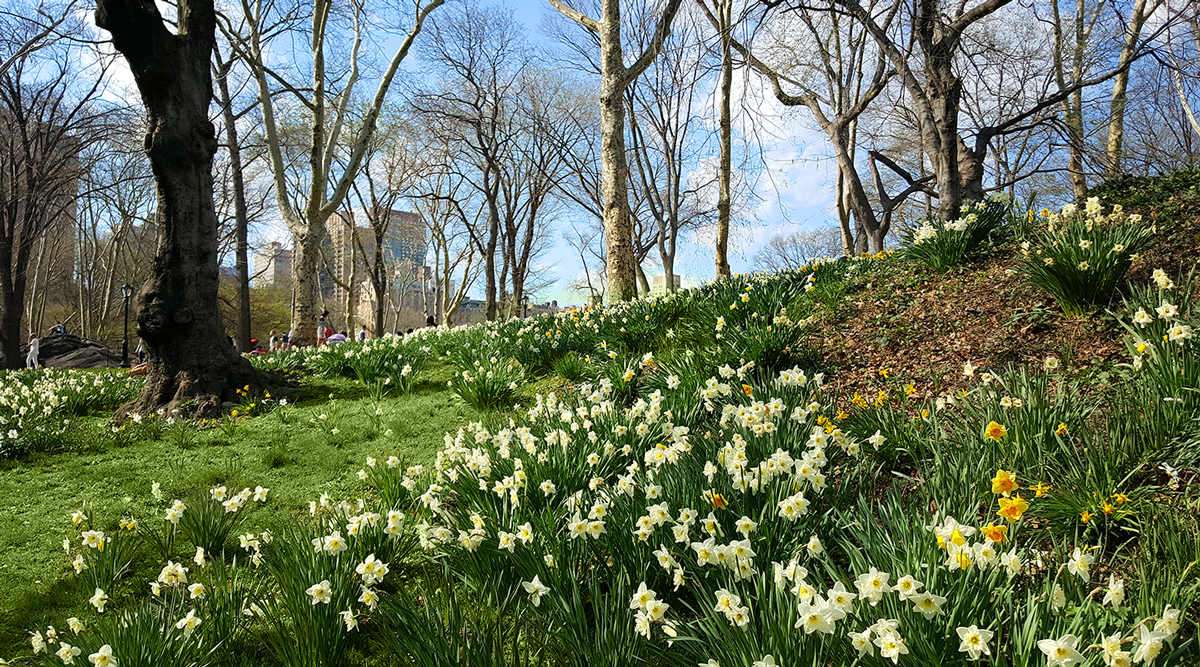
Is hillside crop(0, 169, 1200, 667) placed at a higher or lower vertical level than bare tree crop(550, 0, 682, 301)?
lower

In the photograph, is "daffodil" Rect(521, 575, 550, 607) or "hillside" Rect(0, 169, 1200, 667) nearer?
"hillside" Rect(0, 169, 1200, 667)

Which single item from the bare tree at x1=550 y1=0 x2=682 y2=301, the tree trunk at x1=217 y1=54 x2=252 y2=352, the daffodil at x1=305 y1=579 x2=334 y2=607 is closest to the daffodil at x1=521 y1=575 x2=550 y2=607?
the daffodil at x1=305 y1=579 x2=334 y2=607

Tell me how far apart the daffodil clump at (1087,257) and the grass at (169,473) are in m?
4.02

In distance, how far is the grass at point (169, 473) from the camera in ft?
7.90

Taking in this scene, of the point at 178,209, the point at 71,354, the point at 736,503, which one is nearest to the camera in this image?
the point at 736,503

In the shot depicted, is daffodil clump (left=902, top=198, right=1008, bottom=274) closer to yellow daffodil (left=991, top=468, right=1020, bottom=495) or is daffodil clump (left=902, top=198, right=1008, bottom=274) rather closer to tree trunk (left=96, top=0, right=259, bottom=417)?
yellow daffodil (left=991, top=468, right=1020, bottom=495)

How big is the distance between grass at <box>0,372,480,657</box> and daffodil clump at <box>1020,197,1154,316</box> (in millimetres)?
4024

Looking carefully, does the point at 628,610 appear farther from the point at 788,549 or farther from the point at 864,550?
the point at 864,550

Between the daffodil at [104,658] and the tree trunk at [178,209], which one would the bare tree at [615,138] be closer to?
the tree trunk at [178,209]

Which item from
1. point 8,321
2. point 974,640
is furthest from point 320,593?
point 8,321

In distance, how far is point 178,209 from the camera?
5.01m

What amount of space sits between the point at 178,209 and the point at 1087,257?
6848 mm

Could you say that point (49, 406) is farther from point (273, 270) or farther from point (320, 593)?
point (273, 270)

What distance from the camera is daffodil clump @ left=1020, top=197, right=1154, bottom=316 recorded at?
324cm
